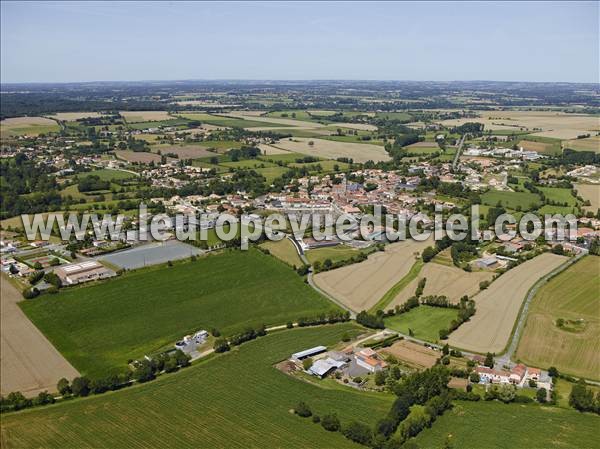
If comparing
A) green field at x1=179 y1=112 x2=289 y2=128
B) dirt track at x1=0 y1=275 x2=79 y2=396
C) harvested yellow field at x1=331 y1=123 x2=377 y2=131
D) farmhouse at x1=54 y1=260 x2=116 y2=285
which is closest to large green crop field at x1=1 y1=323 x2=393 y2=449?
dirt track at x1=0 y1=275 x2=79 y2=396

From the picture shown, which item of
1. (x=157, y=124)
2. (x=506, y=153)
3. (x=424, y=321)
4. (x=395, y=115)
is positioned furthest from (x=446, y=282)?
(x=395, y=115)

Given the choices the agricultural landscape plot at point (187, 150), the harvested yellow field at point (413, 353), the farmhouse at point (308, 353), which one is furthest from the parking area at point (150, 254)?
the agricultural landscape plot at point (187, 150)

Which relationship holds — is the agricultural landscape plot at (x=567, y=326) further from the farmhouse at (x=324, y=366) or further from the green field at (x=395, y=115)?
the green field at (x=395, y=115)

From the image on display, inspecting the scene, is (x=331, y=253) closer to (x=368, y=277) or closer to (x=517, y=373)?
(x=368, y=277)

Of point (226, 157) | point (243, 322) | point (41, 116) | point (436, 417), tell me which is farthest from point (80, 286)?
point (41, 116)

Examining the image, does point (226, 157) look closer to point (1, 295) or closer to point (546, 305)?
point (1, 295)
